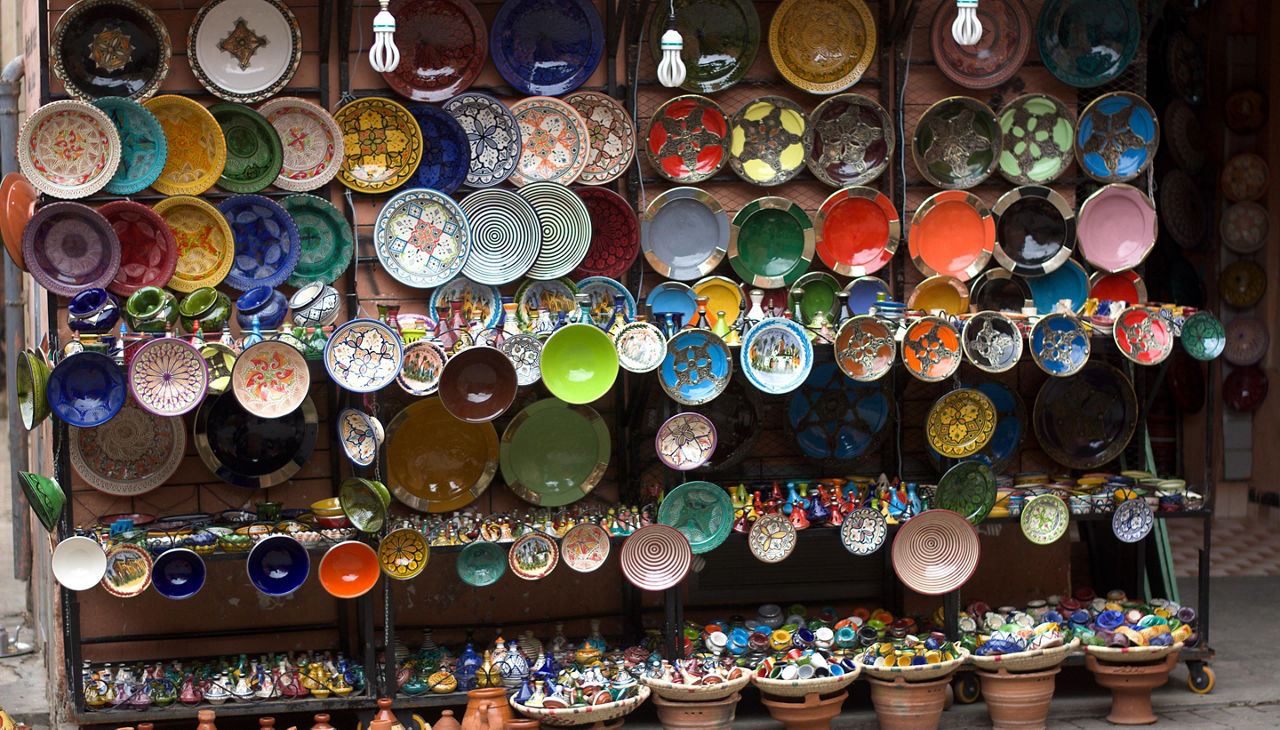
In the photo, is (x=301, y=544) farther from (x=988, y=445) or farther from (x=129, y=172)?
(x=988, y=445)

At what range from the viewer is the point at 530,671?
194 inches

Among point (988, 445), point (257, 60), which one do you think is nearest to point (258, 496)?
point (257, 60)

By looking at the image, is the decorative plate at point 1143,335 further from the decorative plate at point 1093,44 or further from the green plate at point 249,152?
the green plate at point 249,152

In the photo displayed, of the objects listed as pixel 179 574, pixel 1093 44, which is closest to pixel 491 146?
pixel 179 574

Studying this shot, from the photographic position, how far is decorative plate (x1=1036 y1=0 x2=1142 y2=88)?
18.4 ft

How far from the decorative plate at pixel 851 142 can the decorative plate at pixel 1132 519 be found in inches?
61.8

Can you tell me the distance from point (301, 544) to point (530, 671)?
900 millimetres

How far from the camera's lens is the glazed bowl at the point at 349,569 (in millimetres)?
4793

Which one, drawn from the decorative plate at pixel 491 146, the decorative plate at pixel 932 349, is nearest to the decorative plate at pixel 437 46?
the decorative plate at pixel 491 146

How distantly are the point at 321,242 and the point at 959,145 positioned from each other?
248 centimetres

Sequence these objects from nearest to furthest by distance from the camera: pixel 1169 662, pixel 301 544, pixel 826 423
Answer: pixel 301 544, pixel 1169 662, pixel 826 423

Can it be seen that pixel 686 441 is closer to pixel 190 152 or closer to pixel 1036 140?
pixel 1036 140

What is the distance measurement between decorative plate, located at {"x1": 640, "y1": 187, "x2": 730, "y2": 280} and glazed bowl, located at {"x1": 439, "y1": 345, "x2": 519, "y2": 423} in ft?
2.13

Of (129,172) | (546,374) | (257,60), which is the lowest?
(546,374)
